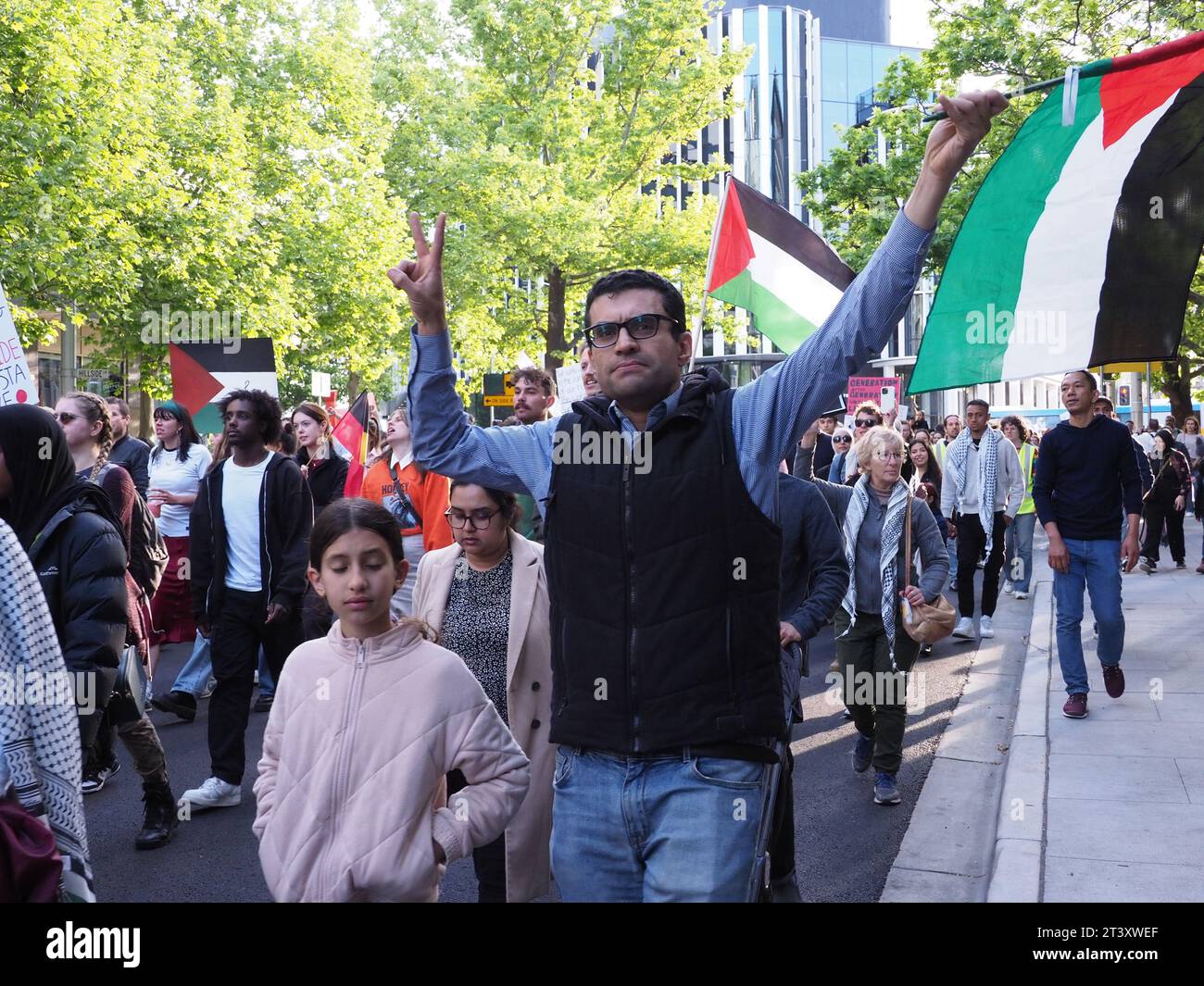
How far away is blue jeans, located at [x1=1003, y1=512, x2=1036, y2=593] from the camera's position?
43.7 ft

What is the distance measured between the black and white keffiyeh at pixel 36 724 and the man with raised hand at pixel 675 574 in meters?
1.10

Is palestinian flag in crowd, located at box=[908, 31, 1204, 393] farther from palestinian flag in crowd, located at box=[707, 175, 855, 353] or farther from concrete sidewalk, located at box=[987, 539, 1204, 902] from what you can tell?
palestinian flag in crowd, located at box=[707, 175, 855, 353]

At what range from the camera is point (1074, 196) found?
453 cm

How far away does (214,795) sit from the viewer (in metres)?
6.19

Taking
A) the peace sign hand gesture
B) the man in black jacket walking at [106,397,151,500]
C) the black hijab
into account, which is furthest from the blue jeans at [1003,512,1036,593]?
the peace sign hand gesture

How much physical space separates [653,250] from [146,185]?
1236 centimetres

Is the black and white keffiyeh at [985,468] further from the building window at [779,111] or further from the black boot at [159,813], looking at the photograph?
the building window at [779,111]

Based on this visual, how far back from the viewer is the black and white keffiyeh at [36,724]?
9.73 feet

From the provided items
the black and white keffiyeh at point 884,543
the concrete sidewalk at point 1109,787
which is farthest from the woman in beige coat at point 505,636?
the black and white keffiyeh at point 884,543

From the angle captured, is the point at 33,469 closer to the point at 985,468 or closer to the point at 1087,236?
the point at 1087,236

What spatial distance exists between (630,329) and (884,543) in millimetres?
4401
